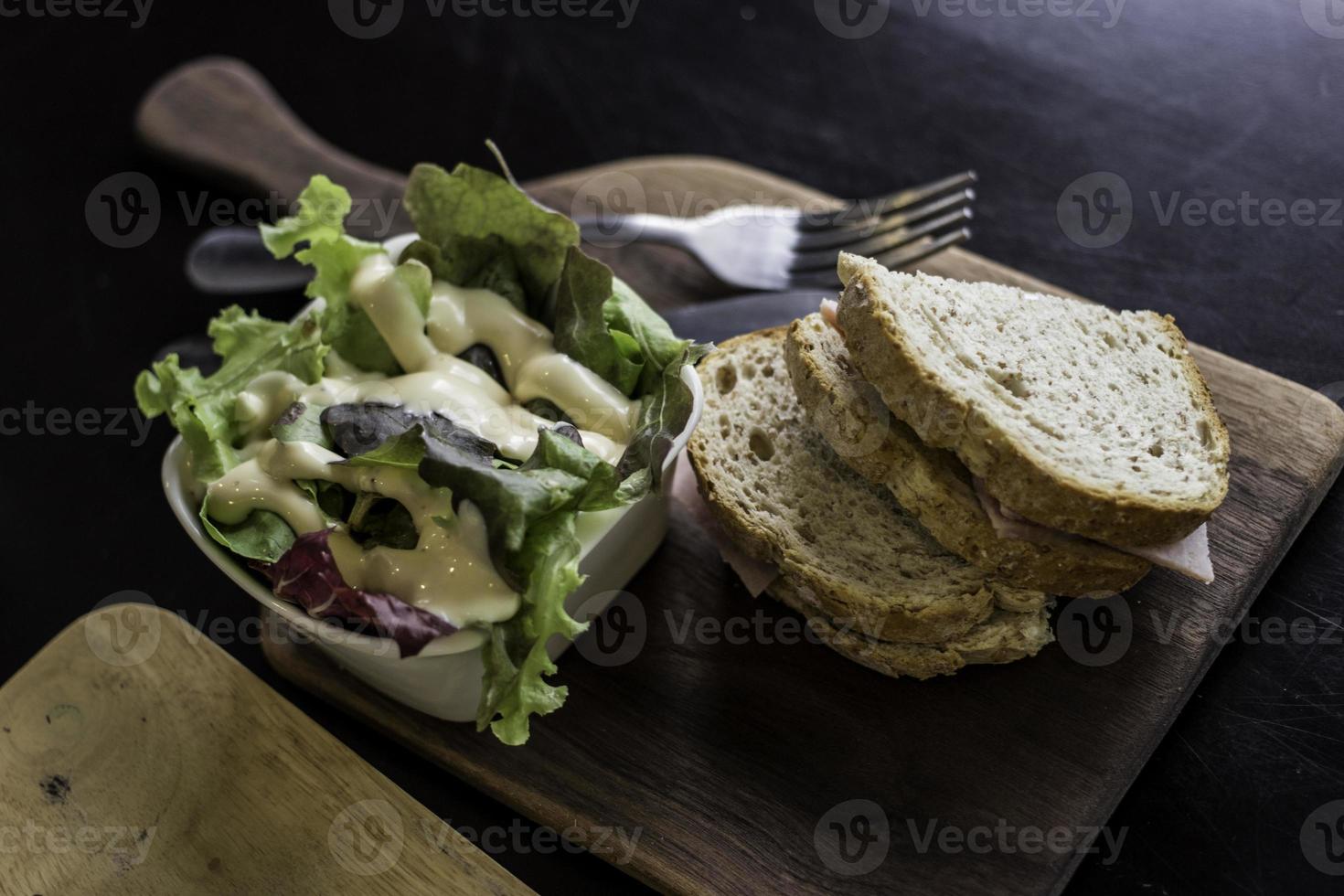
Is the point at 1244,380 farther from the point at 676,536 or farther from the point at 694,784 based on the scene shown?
the point at 694,784

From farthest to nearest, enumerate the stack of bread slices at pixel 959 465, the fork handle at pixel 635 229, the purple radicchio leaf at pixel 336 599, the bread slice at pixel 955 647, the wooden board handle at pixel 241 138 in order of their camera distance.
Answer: the wooden board handle at pixel 241 138, the fork handle at pixel 635 229, the bread slice at pixel 955 647, the stack of bread slices at pixel 959 465, the purple radicchio leaf at pixel 336 599

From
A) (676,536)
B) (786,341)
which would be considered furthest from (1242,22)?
(676,536)

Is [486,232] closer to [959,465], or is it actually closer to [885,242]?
[885,242]

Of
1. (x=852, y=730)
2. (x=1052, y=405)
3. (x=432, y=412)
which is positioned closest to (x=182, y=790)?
(x=432, y=412)

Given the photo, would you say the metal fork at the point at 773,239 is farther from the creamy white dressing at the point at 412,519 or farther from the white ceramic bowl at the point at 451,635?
the creamy white dressing at the point at 412,519

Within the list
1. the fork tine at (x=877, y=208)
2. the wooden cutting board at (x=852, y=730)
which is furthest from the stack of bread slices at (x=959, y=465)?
the fork tine at (x=877, y=208)

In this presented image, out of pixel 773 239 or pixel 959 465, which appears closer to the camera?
pixel 959 465
